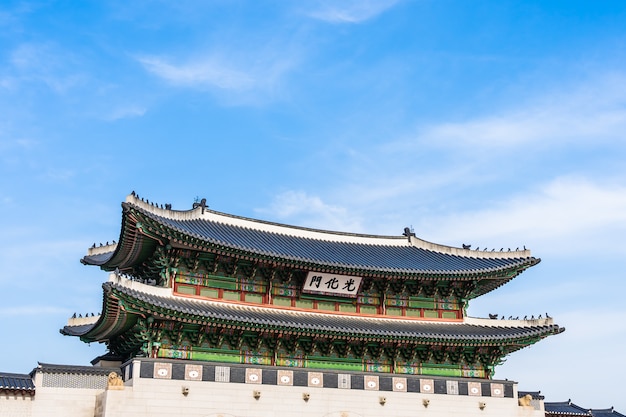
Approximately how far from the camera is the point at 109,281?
2903cm

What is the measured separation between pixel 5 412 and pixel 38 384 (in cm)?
158

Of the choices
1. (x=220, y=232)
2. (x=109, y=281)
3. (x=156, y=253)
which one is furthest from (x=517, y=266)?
(x=109, y=281)

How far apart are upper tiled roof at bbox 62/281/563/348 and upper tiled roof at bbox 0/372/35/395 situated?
3.99 m

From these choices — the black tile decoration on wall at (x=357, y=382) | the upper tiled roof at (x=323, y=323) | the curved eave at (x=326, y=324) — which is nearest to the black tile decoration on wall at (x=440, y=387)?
the curved eave at (x=326, y=324)

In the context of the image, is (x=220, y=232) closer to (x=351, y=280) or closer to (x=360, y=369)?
(x=351, y=280)

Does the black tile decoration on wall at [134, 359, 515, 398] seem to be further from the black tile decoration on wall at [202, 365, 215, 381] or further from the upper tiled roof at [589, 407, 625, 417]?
the upper tiled roof at [589, 407, 625, 417]

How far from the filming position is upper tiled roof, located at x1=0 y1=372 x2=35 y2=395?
29500 millimetres

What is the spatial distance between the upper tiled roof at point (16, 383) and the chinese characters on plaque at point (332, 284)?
12904 millimetres

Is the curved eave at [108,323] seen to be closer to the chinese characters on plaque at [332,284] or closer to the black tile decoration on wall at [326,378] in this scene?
the black tile decoration on wall at [326,378]

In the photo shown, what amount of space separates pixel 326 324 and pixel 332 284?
2928 mm

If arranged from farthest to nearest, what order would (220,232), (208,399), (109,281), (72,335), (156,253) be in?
(72,335)
(220,232)
(156,253)
(208,399)
(109,281)

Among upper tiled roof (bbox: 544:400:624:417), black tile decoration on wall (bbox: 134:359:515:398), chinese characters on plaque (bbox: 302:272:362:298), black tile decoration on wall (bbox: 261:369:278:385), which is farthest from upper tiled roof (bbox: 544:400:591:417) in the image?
black tile decoration on wall (bbox: 261:369:278:385)

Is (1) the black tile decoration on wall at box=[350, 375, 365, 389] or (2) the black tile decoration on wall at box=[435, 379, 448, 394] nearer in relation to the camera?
(1) the black tile decoration on wall at box=[350, 375, 365, 389]

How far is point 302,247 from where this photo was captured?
126 ft
